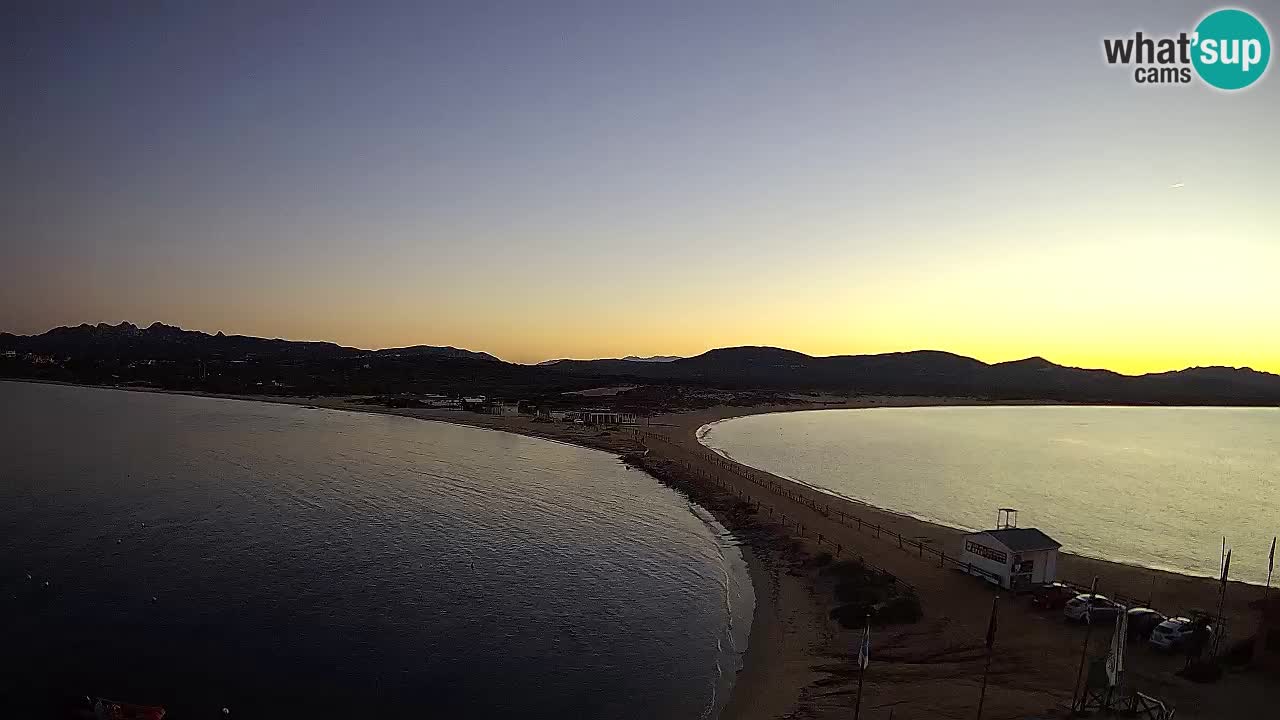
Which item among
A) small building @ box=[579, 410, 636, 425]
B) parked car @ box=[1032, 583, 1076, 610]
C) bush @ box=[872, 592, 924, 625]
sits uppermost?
small building @ box=[579, 410, 636, 425]

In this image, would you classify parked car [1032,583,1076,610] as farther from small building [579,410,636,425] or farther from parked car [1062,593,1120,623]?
small building [579,410,636,425]

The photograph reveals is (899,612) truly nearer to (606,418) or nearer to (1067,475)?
(1067,475)

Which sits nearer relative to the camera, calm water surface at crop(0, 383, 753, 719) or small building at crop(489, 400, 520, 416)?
calm water surface at crop(0, 383, 753, 719)

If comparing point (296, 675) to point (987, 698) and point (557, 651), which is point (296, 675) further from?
point (987, 698)

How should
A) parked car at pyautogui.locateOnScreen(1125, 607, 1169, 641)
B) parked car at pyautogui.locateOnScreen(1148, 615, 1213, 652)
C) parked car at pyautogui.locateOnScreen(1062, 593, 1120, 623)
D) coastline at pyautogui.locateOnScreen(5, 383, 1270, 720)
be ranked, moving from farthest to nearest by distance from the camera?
parked car at pyautogui.locateOnScreen(1062, 593, 1120, 623), parked car at pyautogui.locateOnScreen(1125, 607, 1169, 641), parked car at pyautogui.locateOnScreen(1148, 615, 1213, 652), coastline at pyautogui.locateOnScreen(5, 383, 1270, 720)

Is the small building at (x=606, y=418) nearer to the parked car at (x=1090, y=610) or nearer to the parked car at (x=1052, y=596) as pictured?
the parked car at (x=1052, y=596)

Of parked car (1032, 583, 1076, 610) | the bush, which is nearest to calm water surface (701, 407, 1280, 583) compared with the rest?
parked car (1032, 583, 1076, 610)

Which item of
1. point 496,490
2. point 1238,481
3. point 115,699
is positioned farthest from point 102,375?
point 1238,481
